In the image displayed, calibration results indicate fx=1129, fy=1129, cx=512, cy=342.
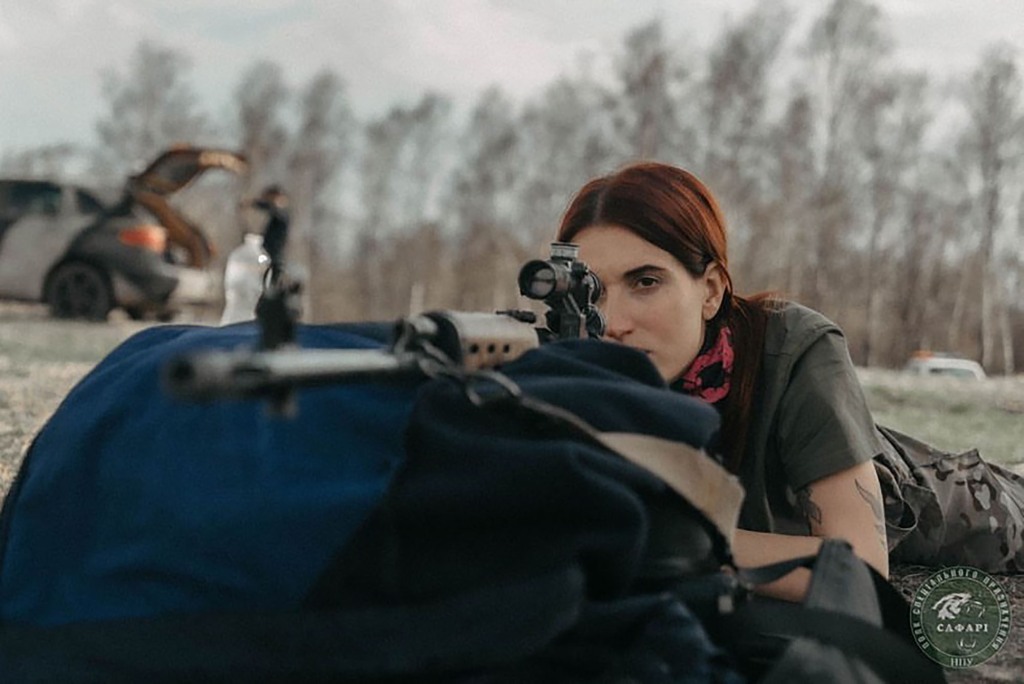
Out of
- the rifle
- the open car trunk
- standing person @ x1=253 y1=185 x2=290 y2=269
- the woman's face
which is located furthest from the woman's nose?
the open car trunk

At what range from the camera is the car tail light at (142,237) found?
36.3ft

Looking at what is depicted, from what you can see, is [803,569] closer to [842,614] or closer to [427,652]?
[842,614]

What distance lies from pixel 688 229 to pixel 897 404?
4.86 metres

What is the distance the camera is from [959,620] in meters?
1.99

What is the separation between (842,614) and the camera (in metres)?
1.39

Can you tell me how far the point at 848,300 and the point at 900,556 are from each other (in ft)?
110

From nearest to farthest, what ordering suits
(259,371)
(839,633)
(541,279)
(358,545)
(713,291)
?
(259,371)
(358,545)
(839,633)
(541,279)
(713,291)

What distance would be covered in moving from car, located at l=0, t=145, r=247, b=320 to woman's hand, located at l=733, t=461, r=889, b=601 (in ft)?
32.5

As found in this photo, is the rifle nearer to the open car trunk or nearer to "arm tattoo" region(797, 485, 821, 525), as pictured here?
"arm tattoo" region(797, 485, 821, 525)

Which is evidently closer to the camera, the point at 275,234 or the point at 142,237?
the point at 275,234

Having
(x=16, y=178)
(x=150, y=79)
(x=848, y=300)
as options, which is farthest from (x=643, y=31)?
(x=16, y=178)

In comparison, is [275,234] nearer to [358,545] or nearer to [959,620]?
[358,545]

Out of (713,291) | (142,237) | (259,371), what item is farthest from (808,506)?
(142,237)

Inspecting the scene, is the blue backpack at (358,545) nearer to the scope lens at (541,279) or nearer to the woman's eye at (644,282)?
the scope lens at (541,279)
